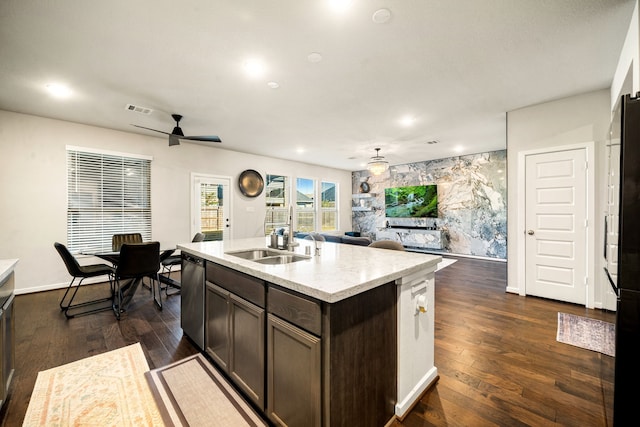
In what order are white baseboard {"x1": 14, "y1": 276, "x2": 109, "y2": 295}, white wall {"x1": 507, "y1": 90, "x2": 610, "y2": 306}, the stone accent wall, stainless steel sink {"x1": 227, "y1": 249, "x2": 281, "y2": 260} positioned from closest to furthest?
1. stainless steel sink {"x1": 227, "y1": 249, "x2": 281, "y2": 260}
2. white wall {"x1": 507, "y1": 90, "x2": 610, "y2": 306}
3. white baseboard {"x1": 14, "y1": 276, "x2": 109, "y2": 295}
4. the stone accent wall

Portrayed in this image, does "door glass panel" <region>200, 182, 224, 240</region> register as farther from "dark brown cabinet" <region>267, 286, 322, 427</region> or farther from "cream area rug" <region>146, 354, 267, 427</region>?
"dark brown cabinet" <region>267, 286, 322, 427</region>

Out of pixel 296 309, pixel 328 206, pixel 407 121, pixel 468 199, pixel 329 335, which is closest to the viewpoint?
pixel 329 335

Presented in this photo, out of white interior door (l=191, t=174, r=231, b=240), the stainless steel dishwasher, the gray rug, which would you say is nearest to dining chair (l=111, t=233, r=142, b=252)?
white interior door (l=191, t=174, r=231, b=240)

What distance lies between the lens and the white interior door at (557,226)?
11.0ft

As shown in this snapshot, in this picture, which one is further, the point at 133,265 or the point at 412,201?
the point at 412,201

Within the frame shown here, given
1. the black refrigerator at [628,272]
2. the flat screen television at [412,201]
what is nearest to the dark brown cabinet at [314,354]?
the black refrigerator at [628,272]

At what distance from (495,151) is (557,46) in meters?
4.56

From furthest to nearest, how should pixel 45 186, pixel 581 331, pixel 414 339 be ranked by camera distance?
1. pixel 45 186
2. pixel 581 331
3. pixel 414 339

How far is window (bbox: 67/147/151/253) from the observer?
4.26 m

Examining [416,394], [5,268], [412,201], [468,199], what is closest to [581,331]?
[416,394]

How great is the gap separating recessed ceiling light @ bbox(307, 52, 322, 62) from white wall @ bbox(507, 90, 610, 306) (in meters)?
3.14

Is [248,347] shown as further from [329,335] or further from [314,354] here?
[329,335]

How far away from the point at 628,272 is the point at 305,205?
7179 mm

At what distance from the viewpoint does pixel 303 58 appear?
98.7 inches
